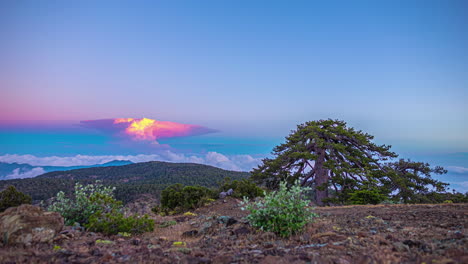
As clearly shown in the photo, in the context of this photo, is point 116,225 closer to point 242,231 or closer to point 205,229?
point 205,229

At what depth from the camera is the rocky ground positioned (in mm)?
4285

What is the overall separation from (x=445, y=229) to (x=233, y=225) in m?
4.93

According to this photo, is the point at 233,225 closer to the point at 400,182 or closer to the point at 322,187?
the point at 322,187

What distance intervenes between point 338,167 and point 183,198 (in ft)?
36.1

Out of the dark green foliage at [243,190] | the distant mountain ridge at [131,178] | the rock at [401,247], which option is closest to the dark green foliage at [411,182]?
the dark green foliage at [243,190]

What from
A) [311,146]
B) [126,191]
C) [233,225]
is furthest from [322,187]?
[126,191]

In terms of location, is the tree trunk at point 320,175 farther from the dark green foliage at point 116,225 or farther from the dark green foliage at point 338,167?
the dark green foliage at point 116,225

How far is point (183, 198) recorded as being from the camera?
14312 millimetres

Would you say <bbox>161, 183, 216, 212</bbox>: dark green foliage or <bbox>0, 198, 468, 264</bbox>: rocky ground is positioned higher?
<bbox>0, 198, 468, 264</bbox>: rocky ground

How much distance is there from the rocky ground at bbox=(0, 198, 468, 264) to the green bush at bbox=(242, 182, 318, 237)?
209 mm

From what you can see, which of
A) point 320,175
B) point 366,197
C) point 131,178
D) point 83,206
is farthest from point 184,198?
point 131,178

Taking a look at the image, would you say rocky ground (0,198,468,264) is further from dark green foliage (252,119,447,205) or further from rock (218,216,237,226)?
dark green foliage (252,119,447,205)

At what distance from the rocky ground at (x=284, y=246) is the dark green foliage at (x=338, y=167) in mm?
11131

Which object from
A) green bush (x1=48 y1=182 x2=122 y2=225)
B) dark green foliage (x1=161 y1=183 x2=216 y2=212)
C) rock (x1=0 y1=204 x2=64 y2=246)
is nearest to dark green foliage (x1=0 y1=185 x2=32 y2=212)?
green bush (x1=48 y1=182 x2=122 y2=225)
